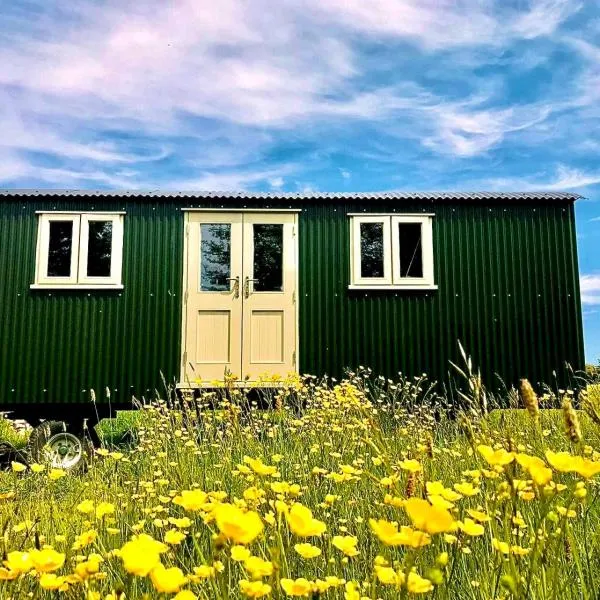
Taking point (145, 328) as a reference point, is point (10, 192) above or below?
above

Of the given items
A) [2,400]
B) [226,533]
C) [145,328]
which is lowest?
[2,400]

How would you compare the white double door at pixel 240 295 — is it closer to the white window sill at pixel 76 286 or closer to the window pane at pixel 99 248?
the white window sill at pixel 76 286

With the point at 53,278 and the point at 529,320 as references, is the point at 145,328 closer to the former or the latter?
the point at 53,278

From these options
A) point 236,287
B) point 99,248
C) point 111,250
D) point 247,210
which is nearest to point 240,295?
point 236,287

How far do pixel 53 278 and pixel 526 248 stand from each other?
637cm

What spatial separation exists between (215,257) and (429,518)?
23.3 feet

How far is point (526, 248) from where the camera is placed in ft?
26.1

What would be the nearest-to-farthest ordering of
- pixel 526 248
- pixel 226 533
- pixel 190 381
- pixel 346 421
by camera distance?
pixel 226 533, pixel 346 421, pixel 190 381, pixel 526 248

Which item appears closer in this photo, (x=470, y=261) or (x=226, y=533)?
(x=226, y=533)

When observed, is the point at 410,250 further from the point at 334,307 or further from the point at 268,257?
the point at 268,257

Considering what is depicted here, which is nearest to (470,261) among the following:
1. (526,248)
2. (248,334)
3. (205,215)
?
(526,248)

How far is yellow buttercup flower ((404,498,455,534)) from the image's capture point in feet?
2.83

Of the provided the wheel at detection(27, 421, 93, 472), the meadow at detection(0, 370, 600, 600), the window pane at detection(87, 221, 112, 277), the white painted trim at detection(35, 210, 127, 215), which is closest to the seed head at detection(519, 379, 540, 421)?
the meadow at detection(0, 370, 600, 600)

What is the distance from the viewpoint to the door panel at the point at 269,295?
757cm
